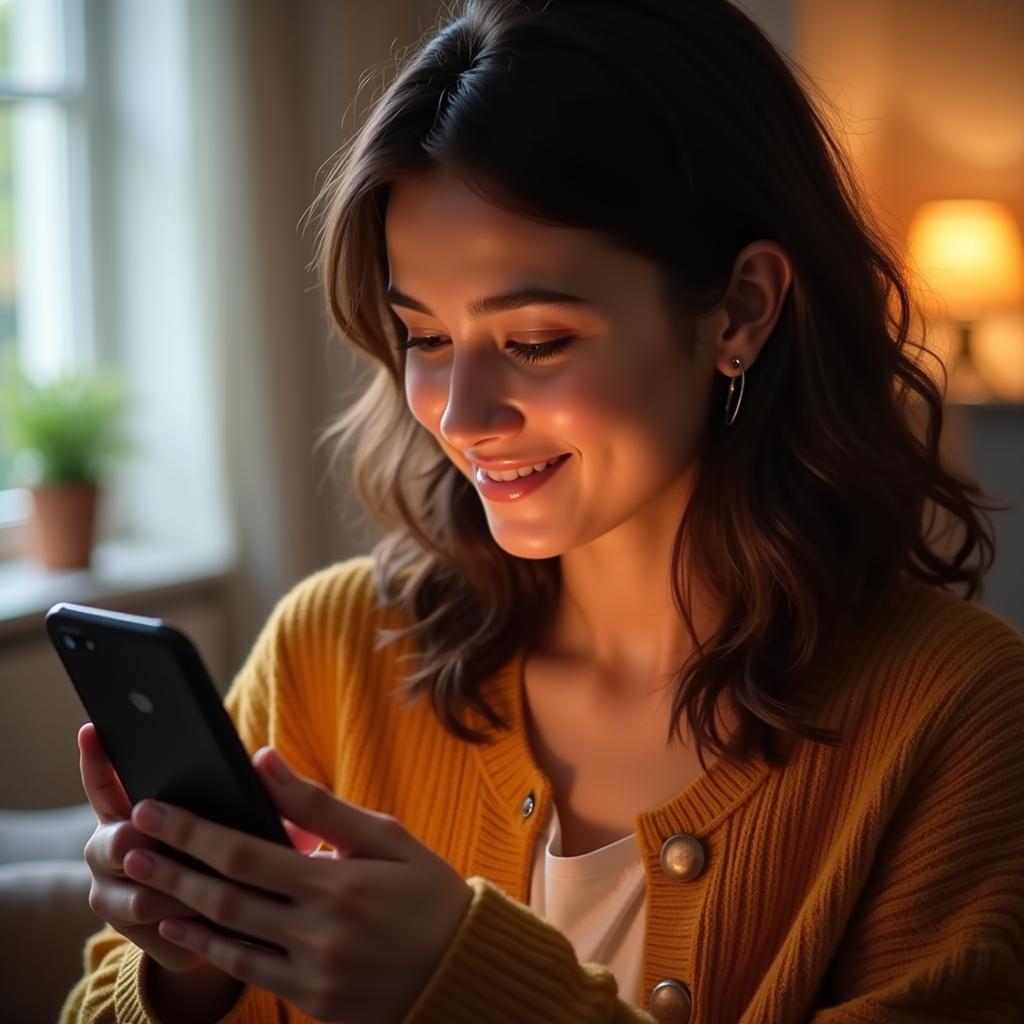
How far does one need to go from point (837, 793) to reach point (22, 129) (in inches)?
86.1

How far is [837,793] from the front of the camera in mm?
1260

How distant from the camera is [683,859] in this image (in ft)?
4.05

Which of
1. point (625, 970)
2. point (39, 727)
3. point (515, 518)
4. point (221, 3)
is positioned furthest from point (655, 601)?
Result: point (221, 3)

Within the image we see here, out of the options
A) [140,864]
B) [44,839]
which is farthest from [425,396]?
[44,839]

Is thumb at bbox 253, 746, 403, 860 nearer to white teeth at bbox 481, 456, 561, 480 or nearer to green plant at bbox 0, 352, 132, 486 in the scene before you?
white teeth at bbox 481, 456, 561, 480

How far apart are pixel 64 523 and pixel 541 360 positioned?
158 cm

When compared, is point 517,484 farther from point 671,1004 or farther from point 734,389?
point 671,1004

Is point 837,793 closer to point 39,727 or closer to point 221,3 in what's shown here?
point 39,727

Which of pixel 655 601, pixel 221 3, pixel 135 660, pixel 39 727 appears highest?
pixel 221 3

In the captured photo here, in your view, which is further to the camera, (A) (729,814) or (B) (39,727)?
(B) (39,727)

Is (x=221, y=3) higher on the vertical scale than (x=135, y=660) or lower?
higher

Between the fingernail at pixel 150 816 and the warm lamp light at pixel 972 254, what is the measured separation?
2871 millimetres

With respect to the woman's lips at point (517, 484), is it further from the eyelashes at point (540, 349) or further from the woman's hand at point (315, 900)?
the woman's hand at point (315, 900)

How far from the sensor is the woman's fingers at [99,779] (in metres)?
1.05
